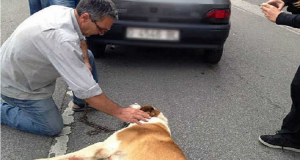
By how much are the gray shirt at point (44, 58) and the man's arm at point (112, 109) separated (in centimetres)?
6

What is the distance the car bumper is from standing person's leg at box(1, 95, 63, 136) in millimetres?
1481

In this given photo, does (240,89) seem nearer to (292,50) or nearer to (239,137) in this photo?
(239,137)

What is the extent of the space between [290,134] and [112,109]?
1.71 meters

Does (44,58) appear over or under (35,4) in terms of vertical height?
over

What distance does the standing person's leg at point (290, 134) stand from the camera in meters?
2.78

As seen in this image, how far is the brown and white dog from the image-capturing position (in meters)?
2.19

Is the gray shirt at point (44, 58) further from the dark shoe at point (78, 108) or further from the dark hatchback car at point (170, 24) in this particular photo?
the dark hatchback car at point (170, 24)

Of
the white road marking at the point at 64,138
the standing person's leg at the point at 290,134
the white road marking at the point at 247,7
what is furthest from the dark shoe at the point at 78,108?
the white road marking at the point at 247,7

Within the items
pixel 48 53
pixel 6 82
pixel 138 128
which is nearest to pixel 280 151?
pixel 138 128

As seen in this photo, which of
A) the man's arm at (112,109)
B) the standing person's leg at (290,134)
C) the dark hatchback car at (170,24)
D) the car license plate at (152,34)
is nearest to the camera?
the man's arm at (112,109)

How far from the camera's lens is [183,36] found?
4027mm

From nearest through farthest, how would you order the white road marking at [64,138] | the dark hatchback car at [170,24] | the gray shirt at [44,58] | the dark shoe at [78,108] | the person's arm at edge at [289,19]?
the gray shirt at [44,58] < the person's arm at edge at [289,19] < the white road marking at [64,138] < the dark shoe at [78,108] < the dark hatchback car at [170,24]

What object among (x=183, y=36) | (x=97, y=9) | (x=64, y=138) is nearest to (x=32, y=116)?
(x=64, y=138)

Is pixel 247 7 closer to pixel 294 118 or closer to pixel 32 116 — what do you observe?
pixel 294 118
